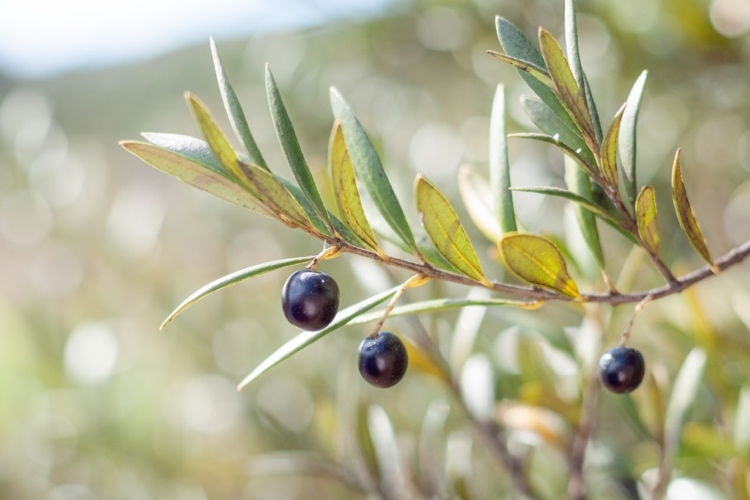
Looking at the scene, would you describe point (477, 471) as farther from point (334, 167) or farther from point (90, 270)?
point (334, 167)

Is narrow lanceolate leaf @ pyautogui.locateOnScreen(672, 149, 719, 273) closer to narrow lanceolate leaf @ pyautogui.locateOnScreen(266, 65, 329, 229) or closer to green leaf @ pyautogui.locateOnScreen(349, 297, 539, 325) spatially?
green leaf @ pyautogui.locateOnScreen(349, 297, 539, 325)

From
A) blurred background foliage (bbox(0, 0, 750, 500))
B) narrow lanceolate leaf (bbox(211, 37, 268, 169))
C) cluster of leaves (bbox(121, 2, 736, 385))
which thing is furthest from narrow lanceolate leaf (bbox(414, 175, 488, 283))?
blurred background foliage (bbox(0, 0, 750, 500))

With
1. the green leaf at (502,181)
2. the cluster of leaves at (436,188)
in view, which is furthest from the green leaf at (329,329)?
the green leaf at (502,181)

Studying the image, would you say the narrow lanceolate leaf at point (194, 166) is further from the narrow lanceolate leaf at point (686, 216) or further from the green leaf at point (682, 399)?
the green leaf at point (682, 399)

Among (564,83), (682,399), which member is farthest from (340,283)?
(564,83)

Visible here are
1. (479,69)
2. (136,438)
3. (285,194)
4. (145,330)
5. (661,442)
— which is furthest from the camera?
(145,330)

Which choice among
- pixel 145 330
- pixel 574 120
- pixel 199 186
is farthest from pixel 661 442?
pixel 145 330
